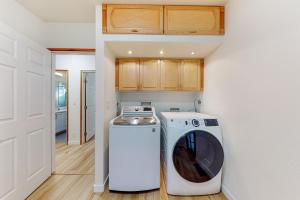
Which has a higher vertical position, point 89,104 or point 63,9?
point 63,9

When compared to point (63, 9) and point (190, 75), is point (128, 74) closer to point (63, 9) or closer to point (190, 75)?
point (190, 75)

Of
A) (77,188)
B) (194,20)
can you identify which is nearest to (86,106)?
(77,188)

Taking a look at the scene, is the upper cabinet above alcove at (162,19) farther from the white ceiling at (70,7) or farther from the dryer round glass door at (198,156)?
the dryer round glass door at (198,156)

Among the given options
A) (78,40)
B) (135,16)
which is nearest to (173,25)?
(135,16)

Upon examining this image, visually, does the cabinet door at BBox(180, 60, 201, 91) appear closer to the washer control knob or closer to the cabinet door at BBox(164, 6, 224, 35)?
the cabinet door at BBox(164, 6, 224, 35)

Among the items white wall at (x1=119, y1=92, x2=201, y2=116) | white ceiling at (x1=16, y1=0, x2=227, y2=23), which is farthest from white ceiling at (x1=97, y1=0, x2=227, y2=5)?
white wall at (x1=119, y1=92, x2=201, y2=116)

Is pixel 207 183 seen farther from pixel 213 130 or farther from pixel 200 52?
pixel 200 52

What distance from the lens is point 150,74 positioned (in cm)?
271

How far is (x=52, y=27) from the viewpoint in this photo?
242 centimetres

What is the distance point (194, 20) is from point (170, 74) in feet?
3.15

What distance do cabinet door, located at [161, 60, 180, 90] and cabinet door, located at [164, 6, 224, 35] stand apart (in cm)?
78

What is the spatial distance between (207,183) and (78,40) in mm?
2729

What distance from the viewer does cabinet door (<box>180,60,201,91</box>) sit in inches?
107

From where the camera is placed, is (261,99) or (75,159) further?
(75,159)
